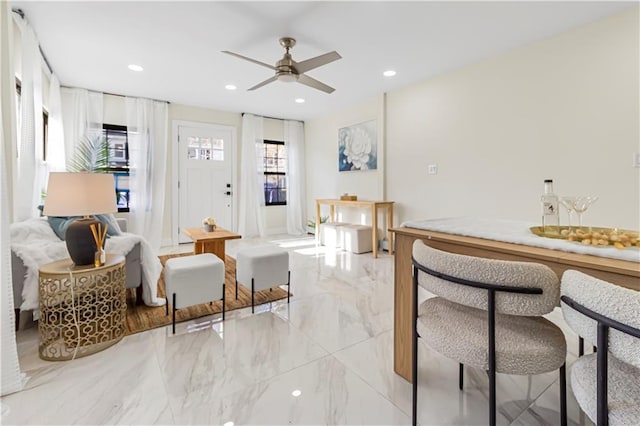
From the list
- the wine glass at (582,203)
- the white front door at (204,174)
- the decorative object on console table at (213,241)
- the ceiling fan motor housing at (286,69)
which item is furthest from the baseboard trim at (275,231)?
the wine glass at (582,203)

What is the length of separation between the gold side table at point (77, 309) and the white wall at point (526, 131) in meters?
3.56

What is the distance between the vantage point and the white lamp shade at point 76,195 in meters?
1.73

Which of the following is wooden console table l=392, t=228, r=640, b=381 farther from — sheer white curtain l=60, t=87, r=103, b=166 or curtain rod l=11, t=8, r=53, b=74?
sheer white curtain l=60, t=87, r=103, b=166

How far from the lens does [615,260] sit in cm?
89

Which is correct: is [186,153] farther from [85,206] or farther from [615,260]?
[615,260]

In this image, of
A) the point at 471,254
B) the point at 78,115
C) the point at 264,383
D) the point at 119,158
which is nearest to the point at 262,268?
→ the point at 264,383

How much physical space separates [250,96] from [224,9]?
224 centimetres

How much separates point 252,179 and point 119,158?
213 centimetres

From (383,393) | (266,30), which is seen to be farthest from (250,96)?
(383,393)

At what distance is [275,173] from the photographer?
614cm

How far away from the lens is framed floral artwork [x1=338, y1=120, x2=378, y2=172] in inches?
186

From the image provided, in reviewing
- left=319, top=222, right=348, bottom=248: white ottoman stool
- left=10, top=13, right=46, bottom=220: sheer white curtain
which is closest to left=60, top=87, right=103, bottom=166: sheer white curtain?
left=10, top=13, right=46, bottom=220: sheer white curtain

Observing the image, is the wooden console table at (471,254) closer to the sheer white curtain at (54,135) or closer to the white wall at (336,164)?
the white wall at (336,164)

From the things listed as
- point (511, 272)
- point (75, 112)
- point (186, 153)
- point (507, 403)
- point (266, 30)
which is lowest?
point (507, 403)
